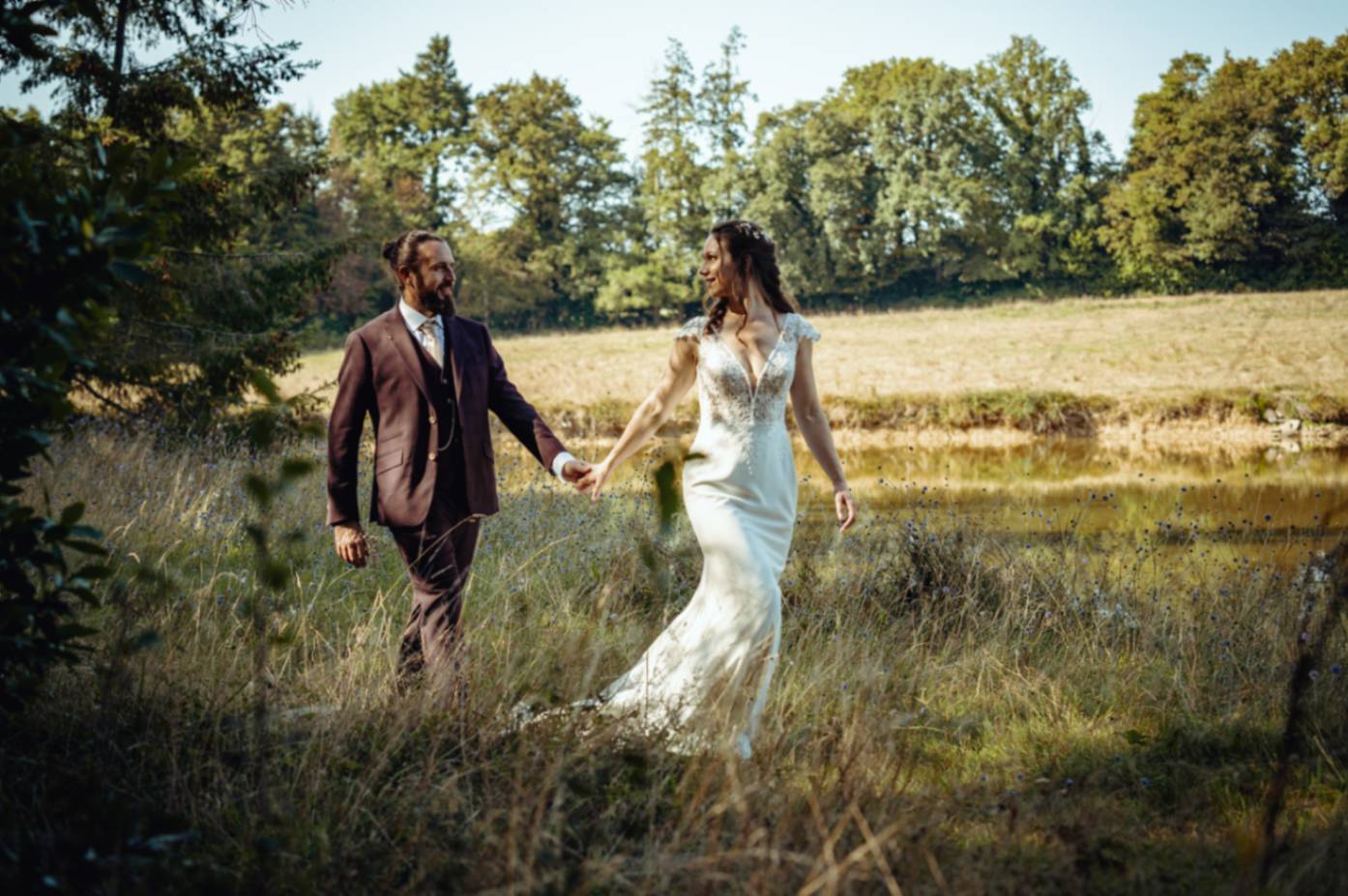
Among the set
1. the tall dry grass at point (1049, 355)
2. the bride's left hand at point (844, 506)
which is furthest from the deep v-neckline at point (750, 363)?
the tall dry grass at point (1049, 355)

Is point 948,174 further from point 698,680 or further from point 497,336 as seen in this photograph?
point 698,680

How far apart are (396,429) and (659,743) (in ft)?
5.72

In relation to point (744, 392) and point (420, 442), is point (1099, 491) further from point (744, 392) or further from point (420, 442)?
point (420, 442)

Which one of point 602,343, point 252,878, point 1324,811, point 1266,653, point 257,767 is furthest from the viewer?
point 602,343

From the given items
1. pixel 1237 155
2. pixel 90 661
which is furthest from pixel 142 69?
pixel 1237 155

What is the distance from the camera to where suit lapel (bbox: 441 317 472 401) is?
4.25 metres

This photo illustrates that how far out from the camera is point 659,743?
3.33 metres

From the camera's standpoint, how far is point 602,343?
40.8 meters

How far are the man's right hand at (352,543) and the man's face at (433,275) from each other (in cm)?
98

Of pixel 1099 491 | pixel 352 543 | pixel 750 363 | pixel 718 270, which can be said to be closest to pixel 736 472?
pixel 750 363

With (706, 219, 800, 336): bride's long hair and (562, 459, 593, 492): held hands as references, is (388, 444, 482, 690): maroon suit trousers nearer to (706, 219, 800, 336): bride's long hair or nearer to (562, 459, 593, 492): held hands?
(562, 459, 593, 492): held hands

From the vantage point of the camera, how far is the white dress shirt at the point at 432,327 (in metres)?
4.27

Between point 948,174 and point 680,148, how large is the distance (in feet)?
46.1

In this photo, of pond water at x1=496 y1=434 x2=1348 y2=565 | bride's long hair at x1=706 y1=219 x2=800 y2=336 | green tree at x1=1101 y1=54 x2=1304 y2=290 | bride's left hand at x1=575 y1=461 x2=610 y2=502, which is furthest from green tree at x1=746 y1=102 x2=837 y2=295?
bride's left hand at x1=575 y1=461 x2=610 y2=502
